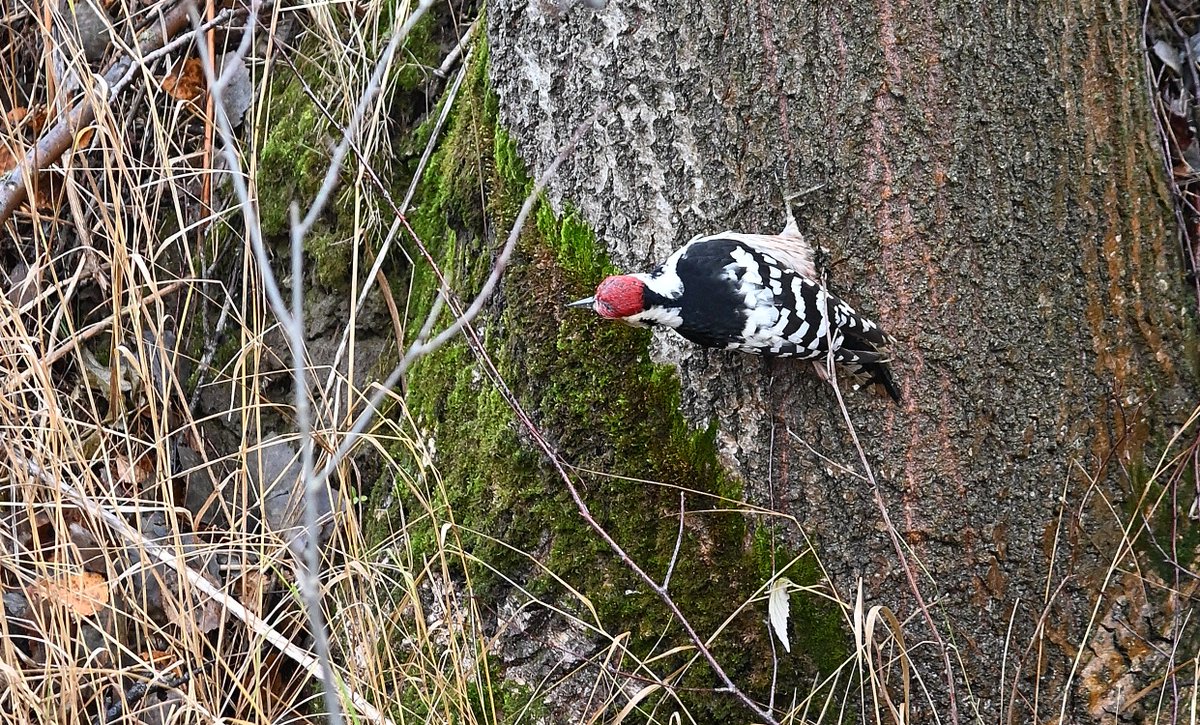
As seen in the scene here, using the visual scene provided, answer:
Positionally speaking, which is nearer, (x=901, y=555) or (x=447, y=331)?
(x=447, y=331)

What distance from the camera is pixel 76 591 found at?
1.94m

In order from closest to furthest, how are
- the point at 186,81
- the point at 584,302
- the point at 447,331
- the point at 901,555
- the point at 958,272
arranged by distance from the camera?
the point at 447,331 < the point at 901,555 < the point at 958,272 < the point at 584,302 < the point at 186,81

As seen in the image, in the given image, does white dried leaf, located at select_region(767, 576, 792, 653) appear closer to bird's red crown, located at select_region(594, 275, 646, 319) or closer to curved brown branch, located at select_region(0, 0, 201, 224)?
bird's red crown, located at select_region(594, 275, 646, 319)

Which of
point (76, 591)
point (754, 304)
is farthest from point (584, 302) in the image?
point (76, 591)

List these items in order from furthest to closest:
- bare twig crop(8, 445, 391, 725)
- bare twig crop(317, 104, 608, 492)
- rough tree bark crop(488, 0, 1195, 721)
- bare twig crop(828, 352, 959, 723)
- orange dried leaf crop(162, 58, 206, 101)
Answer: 1. orange dried leaf crop(162, 58, 206, 101)
2. bare twig crop(8, 445, 391, 725)
3. rough tree bark crop(488, 0, 1195, 721)
4. bare twig crop(828, 352, 959, 723)
5. bare twig crop(317, 104, 608, 492)

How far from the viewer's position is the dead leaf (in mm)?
1873

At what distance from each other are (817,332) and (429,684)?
1.05m

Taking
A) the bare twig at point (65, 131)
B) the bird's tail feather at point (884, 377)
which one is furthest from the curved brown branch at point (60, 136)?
the bird's tail feather at point (884, 377)

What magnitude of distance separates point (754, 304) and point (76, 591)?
1498mm

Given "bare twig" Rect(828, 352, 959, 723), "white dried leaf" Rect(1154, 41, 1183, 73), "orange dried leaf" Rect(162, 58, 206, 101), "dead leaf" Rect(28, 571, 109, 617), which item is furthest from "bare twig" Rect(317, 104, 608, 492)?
"white dried leaf" Rect(1154, 41, 1183, 73)

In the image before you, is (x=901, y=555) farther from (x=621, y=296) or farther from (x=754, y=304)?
(x=621, y=296)

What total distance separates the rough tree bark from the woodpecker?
42 mm

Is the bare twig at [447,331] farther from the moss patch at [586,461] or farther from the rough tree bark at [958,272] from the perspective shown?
the rough tree bark at [958,272]

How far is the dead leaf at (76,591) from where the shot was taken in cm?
187
